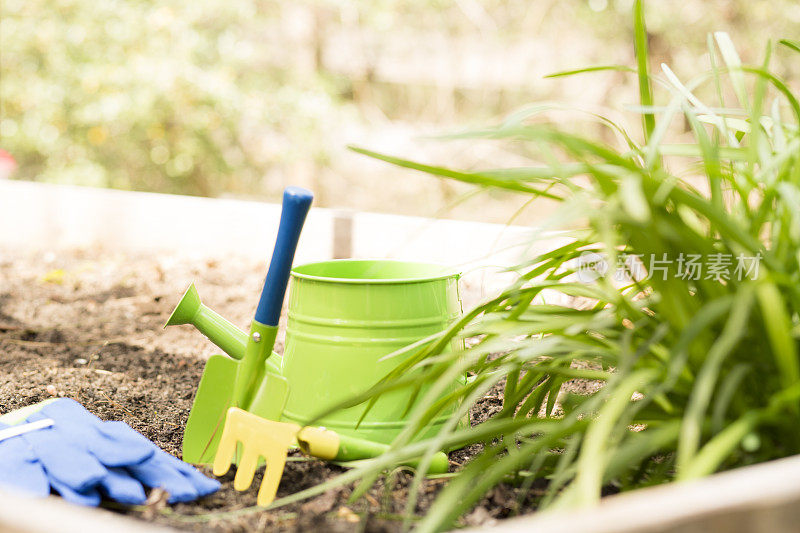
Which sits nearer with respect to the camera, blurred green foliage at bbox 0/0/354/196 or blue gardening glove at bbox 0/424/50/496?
blue gardening glove at bbox 0/424/50/496

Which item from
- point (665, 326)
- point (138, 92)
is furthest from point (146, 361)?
point (138, 92)

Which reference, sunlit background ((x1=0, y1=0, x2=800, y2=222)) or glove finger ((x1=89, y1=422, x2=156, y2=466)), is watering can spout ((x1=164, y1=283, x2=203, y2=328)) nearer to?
glove finger ((x1=89, y1=422, x2=156, y2=466))

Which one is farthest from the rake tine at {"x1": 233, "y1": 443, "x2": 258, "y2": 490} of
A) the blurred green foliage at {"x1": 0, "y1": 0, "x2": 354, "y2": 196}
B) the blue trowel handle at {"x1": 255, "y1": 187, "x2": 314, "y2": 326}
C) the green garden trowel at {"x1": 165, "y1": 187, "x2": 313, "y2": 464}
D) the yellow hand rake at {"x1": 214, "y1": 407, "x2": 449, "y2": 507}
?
the blurred green foliage at {"x1": 0, "y1": 0, "x2": 354, "y2": 196}

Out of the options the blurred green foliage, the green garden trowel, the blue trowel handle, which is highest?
the blurred green foliage

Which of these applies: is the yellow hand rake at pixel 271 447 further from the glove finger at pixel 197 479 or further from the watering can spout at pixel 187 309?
the watering can spout at pixel 187 309

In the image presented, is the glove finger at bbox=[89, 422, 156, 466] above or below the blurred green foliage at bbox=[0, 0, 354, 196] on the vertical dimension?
below

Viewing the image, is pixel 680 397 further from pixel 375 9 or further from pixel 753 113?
pixel 375 9

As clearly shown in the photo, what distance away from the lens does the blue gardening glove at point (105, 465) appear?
42.2 inches

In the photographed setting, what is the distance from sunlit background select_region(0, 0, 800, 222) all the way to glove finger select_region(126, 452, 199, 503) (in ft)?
12.0

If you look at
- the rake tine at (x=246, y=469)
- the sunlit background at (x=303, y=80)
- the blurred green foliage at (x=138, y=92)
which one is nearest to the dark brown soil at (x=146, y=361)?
the rake tine at (x=246, y=469)

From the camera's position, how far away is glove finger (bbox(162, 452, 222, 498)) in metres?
1.11

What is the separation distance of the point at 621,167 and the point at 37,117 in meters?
5.35

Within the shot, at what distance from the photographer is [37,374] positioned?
174 centimetres

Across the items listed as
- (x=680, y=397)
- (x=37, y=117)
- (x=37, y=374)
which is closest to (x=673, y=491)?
(x=680, y=397)
